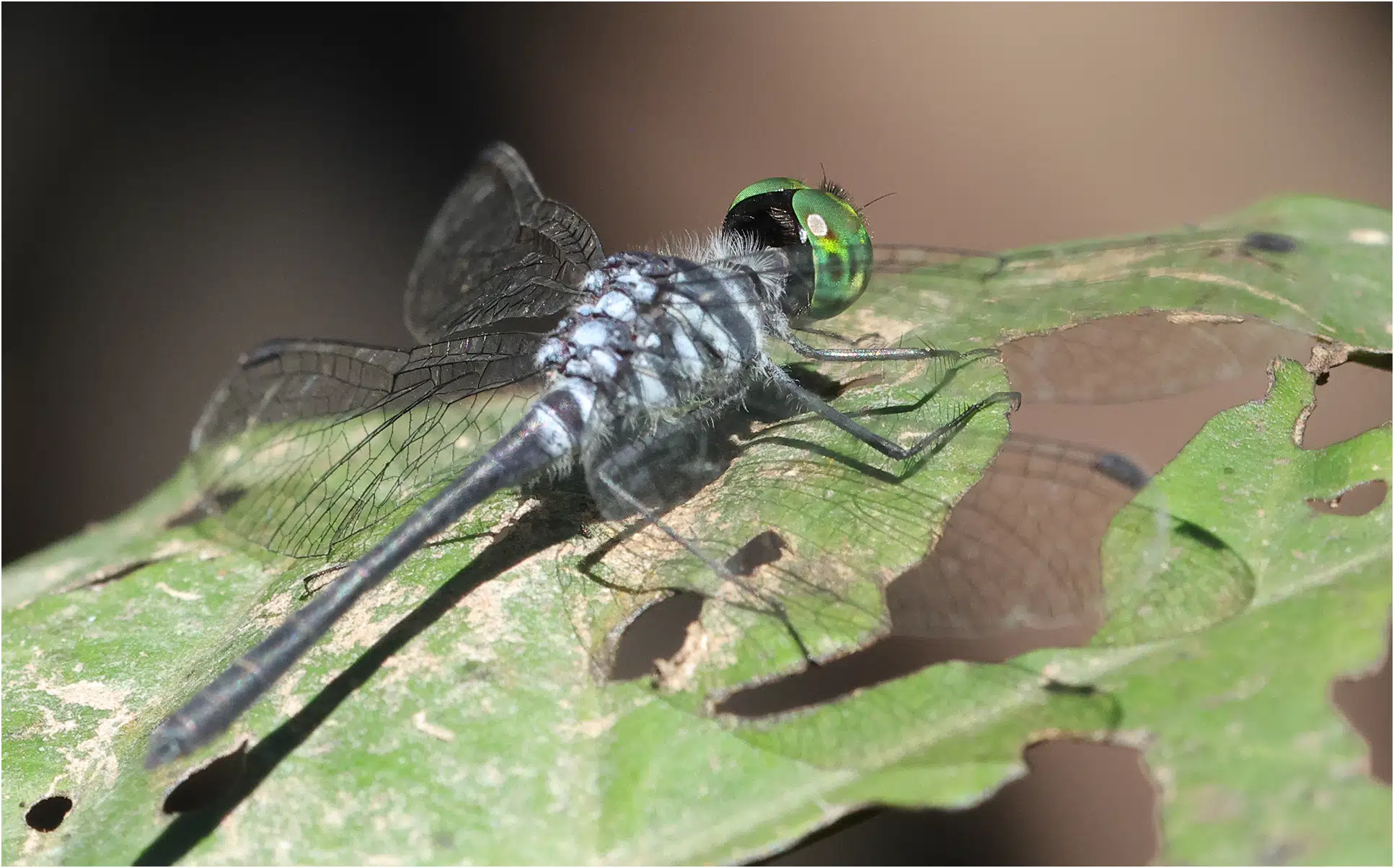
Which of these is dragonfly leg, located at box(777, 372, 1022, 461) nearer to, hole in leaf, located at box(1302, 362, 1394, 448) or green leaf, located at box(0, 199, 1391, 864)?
green leaf, located at box(0, 199, 1391, 864)

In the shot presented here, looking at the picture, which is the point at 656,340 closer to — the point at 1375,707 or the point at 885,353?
the point at 885,353

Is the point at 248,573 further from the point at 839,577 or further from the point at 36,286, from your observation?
the point at 36,286

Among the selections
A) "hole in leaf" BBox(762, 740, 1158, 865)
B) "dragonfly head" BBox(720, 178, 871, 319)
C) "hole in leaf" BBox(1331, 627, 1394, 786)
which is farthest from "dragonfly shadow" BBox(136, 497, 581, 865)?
"hole in leaf" BBox(1331, 627, 1394, 786)

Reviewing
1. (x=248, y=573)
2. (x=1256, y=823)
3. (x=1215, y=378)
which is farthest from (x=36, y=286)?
(x=1256, y=823)

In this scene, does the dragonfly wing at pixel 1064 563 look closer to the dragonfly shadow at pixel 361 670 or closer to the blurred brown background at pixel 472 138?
the dragonfly shadow at pixel 361 670

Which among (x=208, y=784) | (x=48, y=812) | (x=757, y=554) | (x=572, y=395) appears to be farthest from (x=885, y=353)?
(x=48, y=812)

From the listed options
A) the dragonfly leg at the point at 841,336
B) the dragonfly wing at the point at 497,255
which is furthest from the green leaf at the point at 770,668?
the dragonfly wing at the point at 497,255
